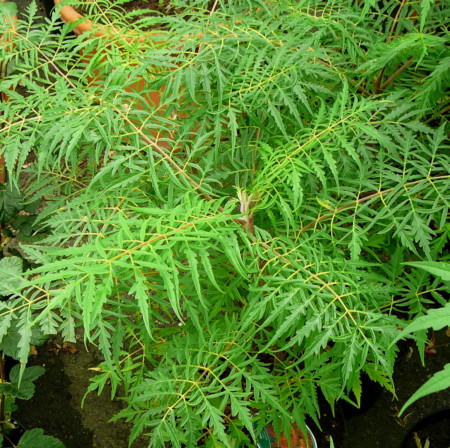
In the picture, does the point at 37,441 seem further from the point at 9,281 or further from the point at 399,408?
the point at 399,408

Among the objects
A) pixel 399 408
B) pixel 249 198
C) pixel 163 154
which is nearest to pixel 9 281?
pixel 163 154

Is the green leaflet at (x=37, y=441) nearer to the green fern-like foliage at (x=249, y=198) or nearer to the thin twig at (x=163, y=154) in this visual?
the green fern-like foliage at (x=249, y=198)

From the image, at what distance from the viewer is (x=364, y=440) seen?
7.02ft

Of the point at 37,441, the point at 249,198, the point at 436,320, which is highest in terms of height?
the point at 436,320

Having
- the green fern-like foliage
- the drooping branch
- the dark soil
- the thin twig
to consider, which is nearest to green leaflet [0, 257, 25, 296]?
the green fern-like foliage

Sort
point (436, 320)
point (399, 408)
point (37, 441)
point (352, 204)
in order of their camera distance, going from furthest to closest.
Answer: point (399, 408)
point (37, 441)
point (352, 204)
point (436, 320)

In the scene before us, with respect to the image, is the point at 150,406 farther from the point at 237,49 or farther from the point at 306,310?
the point at 237,49

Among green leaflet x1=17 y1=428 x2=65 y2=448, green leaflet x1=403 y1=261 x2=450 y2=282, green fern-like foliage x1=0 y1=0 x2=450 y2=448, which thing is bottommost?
green leaflet x1=17 y1=428 x2=65 y2=448

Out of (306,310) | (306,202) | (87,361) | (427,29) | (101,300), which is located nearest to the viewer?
(101,300)

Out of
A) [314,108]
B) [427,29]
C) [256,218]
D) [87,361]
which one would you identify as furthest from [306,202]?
[87,361]

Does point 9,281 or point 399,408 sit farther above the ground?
point 9,281

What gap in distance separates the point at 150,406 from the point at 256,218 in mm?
560

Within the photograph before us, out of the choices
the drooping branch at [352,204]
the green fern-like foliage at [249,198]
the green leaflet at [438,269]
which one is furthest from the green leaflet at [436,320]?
the drooping branch at [352,204]

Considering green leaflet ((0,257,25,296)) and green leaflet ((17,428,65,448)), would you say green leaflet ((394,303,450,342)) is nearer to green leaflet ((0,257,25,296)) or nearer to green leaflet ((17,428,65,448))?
green leaflet ((0,257,25,296))
